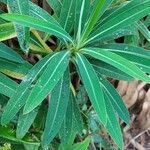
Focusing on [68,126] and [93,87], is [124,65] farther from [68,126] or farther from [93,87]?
[68,126]

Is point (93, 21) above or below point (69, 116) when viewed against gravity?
above

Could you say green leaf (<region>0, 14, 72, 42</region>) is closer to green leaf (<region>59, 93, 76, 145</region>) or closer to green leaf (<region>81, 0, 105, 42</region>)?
green leaf (<region>81, 0, 105, 42</region>)

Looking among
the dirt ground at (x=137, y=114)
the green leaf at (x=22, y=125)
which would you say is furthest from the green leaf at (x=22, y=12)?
the dirt ground at (x=137, y=114)

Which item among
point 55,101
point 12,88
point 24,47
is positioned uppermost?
point 24,47

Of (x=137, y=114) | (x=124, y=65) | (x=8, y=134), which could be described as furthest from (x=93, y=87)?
(x=137, y=114)

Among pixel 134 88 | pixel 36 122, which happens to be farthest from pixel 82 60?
pixel 134 88

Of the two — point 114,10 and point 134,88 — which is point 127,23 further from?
point 134,88

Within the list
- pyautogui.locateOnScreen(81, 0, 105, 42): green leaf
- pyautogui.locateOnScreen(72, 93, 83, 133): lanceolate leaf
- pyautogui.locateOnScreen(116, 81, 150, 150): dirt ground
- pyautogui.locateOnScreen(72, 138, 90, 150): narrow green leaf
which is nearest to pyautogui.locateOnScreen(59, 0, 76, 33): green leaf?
pyautogui.locateOnScreen(81, 0, 105, 42): green leaf
